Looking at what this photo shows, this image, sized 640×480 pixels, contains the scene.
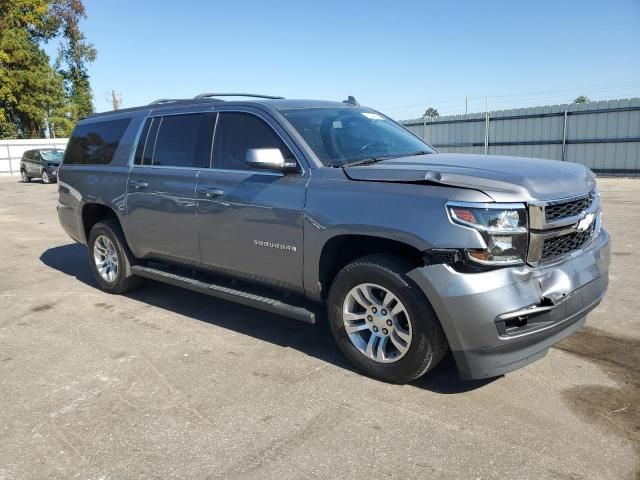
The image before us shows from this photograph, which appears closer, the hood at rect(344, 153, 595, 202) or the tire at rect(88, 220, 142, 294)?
the hood at rect(344, 153, 595, 202)

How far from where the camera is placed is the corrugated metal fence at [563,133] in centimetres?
1945

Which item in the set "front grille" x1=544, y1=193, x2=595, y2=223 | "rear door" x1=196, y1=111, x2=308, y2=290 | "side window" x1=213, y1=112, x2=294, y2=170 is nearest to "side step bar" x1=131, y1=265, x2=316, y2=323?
"rear door" x1=196, y1=111, x2=308, y2=290

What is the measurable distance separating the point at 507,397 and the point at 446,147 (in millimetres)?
22150

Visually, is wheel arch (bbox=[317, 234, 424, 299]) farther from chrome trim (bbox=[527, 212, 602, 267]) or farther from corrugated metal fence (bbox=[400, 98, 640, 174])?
corrugated metal fence (bbox=[400, 98, 640, 174])

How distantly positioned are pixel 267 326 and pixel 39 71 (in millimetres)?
44195

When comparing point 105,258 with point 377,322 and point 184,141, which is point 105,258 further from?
point 377,322

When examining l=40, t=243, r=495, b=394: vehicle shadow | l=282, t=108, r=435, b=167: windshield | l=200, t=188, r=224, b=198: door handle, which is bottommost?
l=40, t=243, r=495, b=394: vehicle shadow

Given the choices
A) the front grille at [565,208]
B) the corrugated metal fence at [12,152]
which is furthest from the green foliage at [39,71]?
the front grille at [565,208]

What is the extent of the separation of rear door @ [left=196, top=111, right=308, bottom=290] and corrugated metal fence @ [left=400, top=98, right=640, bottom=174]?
60.6 ft

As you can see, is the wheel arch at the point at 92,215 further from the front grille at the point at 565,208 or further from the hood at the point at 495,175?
the front grille at the point at 565,208

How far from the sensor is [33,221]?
12.6 m

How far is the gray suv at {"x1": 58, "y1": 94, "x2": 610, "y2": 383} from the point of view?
10.5 feet

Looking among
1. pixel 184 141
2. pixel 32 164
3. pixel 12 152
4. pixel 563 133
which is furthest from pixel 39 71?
pixel 184 141

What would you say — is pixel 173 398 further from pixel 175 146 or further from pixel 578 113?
pixel 578 113
